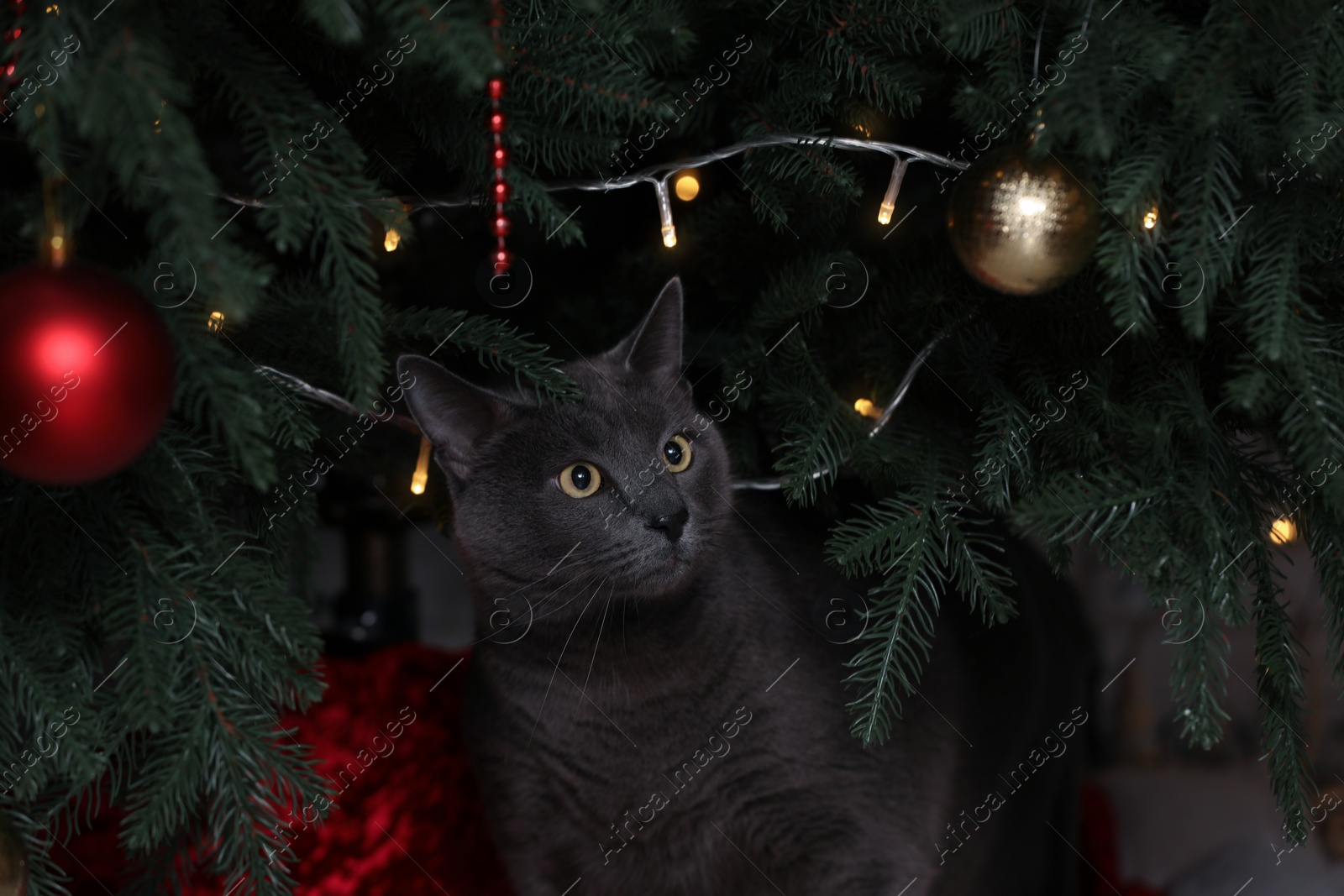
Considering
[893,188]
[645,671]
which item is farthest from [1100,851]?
[893,188]

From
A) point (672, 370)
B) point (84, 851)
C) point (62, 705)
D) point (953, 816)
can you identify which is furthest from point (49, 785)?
point (953, 816)

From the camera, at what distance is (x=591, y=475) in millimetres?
943

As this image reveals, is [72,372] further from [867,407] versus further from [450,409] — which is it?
[867,407]

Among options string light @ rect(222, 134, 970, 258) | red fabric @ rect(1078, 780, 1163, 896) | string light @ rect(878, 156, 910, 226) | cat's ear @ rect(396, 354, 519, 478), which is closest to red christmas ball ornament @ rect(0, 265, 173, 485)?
string light @ rect(222, 134, 970, 258)

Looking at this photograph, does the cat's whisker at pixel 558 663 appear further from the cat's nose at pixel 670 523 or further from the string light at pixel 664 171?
the string light at pixel 664 171

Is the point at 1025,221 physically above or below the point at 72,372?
below

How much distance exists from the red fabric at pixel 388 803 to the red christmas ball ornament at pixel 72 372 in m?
0.50

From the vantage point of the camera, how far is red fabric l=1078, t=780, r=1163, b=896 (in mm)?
1432

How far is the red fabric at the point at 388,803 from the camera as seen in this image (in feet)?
3.22

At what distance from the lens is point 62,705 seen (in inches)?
24.9

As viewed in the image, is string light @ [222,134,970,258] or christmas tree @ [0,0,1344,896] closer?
christmas tree @ [0,0,1344,896]

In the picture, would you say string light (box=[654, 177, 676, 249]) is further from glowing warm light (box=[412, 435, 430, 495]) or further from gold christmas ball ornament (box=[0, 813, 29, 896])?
gold christmas ball ornament (box=[0, 813, 29, 896])

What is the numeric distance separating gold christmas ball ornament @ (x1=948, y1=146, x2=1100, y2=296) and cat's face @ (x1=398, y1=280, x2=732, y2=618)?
0.32 metres

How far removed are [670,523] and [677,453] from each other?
0.39ft
